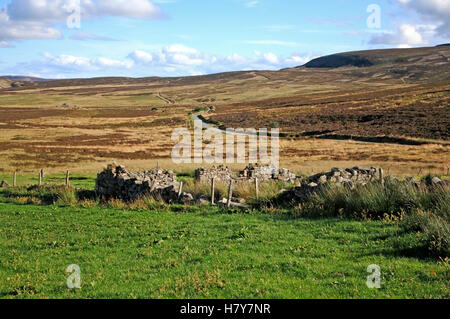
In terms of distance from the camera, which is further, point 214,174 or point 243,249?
point 214,174

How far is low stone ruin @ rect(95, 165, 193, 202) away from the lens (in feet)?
67.9

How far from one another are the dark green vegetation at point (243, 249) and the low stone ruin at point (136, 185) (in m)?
2.24

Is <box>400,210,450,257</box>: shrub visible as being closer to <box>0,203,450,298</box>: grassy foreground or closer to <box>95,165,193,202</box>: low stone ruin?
<box>0,203,450,298</box>: grassy foreground

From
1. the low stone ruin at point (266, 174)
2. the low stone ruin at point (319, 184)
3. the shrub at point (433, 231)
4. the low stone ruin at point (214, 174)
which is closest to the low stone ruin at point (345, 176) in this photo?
the low stone ruin at point (319, 184)

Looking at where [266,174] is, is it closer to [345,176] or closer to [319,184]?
[345,176]

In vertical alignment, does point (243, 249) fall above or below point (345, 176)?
below

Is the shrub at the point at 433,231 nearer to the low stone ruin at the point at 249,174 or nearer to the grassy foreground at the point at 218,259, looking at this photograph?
the grassy foreground at the point at 218,259

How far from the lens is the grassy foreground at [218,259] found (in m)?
8.01

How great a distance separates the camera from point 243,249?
11047 mm

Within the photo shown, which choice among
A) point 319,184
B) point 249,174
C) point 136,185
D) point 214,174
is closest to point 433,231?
point 319,184

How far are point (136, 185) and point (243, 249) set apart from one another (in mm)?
12565

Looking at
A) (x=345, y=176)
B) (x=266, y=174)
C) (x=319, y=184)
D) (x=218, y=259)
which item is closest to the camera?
(x=218, y=259)
